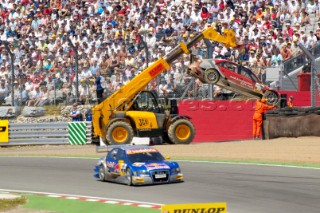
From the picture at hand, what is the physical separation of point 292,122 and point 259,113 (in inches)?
54.3

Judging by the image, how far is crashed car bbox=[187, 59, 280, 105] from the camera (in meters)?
28.3

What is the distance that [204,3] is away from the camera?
33.3 m

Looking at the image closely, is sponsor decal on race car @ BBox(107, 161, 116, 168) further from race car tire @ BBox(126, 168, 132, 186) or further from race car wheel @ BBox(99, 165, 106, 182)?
race car tire @ BBox(126, 168, 132, 186)

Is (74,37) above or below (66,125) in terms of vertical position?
above

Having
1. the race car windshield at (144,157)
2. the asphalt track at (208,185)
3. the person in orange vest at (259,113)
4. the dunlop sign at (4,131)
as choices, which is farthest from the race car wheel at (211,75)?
the race car windshield at (144,157)

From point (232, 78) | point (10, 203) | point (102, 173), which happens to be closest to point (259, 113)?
point (232, 78)

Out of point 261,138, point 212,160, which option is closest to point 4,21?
point 261,138

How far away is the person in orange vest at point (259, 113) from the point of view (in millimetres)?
28097

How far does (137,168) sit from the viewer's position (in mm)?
17406

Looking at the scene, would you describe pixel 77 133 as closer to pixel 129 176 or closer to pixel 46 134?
pixel 46 134

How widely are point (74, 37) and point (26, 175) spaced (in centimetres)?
1589

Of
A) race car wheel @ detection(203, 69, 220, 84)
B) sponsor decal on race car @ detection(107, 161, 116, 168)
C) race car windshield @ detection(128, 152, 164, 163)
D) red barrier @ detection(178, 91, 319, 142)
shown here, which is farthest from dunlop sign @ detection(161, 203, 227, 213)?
red barrier @ detection(178, 91, 319, 142)

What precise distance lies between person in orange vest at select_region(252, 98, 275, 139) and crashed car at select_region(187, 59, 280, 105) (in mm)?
496

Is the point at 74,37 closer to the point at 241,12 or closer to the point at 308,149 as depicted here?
the point at 241,12
